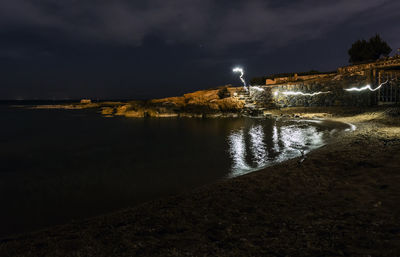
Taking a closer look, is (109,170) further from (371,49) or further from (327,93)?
(371,49)

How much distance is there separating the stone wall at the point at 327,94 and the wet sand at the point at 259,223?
A: 21051 mm

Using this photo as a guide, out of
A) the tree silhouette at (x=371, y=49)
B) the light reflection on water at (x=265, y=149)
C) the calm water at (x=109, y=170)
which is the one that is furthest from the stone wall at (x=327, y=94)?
the tree silhouette at (x=371, y=49)

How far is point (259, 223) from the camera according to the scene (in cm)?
430

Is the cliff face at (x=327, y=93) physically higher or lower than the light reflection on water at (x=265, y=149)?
higher

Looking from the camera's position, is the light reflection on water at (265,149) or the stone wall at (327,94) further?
the stone wall at (327,94)

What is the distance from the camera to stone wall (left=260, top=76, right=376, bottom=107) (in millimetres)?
24422

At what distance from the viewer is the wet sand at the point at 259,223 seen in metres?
3.47

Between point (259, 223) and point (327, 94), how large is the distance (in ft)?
92.7

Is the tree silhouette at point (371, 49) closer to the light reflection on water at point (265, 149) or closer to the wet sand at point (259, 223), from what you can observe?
the light reflection on water at point (265, 149)

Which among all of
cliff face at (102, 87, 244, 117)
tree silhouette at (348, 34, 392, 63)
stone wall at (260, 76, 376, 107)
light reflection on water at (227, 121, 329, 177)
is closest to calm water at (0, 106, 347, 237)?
light reflection on water at (227, 121, 329, 177)

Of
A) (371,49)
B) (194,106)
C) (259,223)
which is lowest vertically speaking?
(259,223)

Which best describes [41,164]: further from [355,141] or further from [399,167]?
[355,141]

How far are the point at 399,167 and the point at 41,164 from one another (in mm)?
13901

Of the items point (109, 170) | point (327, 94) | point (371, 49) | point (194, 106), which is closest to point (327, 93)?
point (327, 94)
